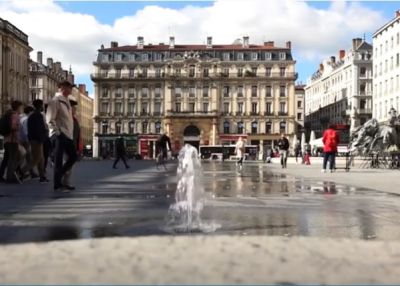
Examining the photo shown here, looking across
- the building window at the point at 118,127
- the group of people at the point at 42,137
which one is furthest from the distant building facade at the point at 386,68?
the group of people at the point at 42,137

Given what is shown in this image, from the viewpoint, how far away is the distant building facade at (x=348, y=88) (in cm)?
11262

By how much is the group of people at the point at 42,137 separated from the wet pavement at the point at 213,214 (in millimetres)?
662

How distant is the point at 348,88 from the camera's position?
384ft

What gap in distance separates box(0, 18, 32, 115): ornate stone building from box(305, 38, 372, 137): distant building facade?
55681 mm

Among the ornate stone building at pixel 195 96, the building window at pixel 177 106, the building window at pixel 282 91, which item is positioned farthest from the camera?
the building window at pixel 282 91

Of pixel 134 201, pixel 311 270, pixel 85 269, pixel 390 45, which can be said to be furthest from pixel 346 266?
Result: pixel 390 45

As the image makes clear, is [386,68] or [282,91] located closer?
[386,68]

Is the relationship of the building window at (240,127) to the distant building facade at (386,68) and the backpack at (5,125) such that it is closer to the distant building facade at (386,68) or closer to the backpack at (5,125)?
the distant building facade at (386,68)

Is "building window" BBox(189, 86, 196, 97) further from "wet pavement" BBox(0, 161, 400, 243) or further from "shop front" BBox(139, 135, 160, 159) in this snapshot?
"wet pavement" BBox(0, 161, 400, 243)

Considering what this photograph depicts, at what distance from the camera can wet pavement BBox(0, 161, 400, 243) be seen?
21.6 ft

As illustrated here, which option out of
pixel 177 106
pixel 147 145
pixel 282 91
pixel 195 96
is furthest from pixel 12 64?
pixel 282 91

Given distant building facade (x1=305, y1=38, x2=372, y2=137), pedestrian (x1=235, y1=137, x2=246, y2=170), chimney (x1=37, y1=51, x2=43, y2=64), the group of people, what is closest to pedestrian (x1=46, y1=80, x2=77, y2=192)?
the group of people

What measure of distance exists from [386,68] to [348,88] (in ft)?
85.6

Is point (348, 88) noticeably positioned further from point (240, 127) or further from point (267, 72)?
point (240, 127)
